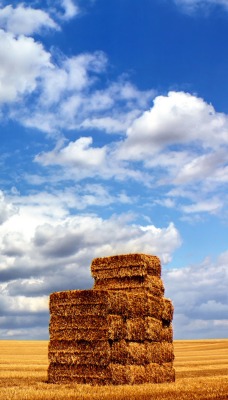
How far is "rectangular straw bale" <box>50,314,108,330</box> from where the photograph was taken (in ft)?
59.4

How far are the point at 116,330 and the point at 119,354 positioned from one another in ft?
2.46

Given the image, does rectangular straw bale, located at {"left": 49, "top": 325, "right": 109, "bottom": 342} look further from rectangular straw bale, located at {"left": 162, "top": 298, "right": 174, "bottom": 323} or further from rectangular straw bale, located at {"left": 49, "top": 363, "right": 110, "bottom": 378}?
rectangular straw bale, located at {"left": 162, "top": 298, "right": 174, "bottom": 323}

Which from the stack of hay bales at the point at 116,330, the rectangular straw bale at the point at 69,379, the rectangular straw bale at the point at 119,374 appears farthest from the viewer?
the stack of hay bales at the point at 116,330

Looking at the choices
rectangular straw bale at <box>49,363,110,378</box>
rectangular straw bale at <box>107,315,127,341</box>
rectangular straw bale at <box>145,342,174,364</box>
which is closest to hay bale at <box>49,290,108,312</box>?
rectangular straw bale at <box>107,315,127,341</box>

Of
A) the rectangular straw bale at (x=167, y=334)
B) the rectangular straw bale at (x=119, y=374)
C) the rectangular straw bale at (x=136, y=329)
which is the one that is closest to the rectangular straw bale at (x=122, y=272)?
the rectangular straw bale at (x=136, y=329)

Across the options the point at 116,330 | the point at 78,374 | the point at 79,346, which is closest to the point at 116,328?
the point at 116,330

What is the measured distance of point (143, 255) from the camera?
19.9 m

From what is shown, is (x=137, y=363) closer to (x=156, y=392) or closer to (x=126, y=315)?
(x=126, y=315)

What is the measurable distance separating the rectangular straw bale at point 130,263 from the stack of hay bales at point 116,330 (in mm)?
35

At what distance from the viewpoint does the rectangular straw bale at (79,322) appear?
18109 mm

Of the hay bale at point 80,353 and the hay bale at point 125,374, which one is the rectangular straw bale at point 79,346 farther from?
the hay bale at point 125,374

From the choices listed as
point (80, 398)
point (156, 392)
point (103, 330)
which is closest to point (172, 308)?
point (103, 330)

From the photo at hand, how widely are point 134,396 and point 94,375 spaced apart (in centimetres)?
392

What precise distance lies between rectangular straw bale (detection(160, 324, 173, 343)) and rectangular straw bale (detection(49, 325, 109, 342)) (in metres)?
2.70
